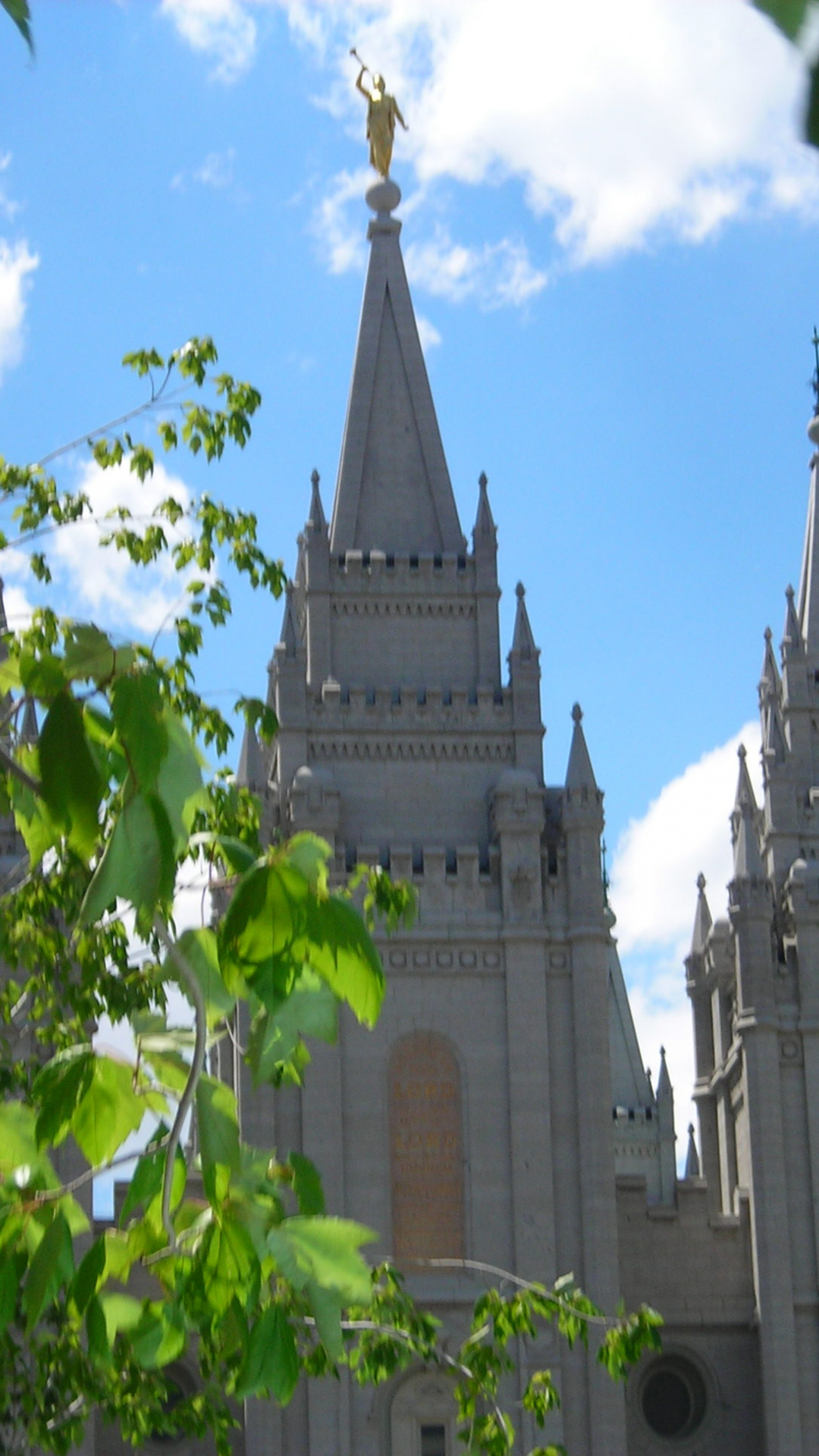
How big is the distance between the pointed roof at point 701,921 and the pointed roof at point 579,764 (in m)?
5.38

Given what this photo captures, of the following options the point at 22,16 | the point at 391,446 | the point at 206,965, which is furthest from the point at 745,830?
the point at 22,16

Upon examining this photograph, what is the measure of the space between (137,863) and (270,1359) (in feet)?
6.33

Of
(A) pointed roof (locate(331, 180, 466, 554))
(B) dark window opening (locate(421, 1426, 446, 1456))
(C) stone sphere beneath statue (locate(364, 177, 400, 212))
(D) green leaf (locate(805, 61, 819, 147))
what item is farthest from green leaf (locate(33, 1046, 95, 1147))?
(C) stone sphere beneath statue (locate(364, 177, 400, 212))

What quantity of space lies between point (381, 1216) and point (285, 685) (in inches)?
328

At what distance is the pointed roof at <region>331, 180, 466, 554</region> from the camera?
3544cm

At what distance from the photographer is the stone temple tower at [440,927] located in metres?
30.5

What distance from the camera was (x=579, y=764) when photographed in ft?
110

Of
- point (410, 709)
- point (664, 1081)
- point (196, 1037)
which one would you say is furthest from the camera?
point (664, 1081)

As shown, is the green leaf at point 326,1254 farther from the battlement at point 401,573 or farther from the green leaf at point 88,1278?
the battlement at point 401,573

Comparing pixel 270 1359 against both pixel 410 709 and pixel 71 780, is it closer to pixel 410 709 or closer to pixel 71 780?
pixel 71 780

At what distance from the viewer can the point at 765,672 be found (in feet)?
120

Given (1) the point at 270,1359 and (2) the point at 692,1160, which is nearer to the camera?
(1) the point at 270,1359

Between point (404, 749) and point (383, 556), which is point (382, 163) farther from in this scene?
point (404, 749)

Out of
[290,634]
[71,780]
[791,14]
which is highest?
[290,634]
